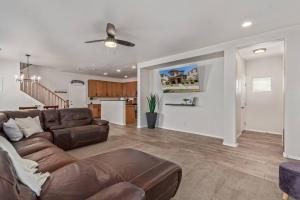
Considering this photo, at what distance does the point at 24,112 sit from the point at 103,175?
3.26 meters

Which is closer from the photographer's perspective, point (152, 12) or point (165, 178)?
point (165, 178)

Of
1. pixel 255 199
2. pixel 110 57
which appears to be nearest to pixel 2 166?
pixel 255 199

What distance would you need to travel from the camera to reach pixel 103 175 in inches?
56.8

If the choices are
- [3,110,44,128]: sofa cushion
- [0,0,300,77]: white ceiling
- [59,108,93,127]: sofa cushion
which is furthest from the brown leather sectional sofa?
[0,0,300,77]: white ceiling

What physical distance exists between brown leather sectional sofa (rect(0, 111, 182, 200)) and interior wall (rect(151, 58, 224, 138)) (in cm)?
332

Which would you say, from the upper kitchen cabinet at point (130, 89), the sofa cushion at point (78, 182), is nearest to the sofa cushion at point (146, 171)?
the sofa cushion at point (78, 182)

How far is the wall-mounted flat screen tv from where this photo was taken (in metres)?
4.81

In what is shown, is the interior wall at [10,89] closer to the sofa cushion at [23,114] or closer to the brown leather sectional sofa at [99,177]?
the sofa cushion at [23,114]

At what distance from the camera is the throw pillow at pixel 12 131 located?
9.07 ft

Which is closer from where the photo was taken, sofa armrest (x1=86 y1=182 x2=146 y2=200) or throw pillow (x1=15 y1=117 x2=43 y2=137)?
sofa armrest (x1=86 y1=182 x2=146 y2=200)

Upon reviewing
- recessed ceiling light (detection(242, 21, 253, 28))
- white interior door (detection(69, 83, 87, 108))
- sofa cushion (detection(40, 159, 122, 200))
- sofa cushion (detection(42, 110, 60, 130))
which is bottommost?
sofa cushion (detection(40, 159, 122, 200))

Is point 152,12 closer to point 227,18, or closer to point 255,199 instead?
point 227,18

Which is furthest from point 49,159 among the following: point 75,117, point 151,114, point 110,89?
point 110,89

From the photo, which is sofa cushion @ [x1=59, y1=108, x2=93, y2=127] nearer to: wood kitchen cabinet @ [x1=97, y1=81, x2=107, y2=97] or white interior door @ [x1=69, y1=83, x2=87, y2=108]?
white interior door @ [x1=69, y1=83, x2=87, y2=108]
